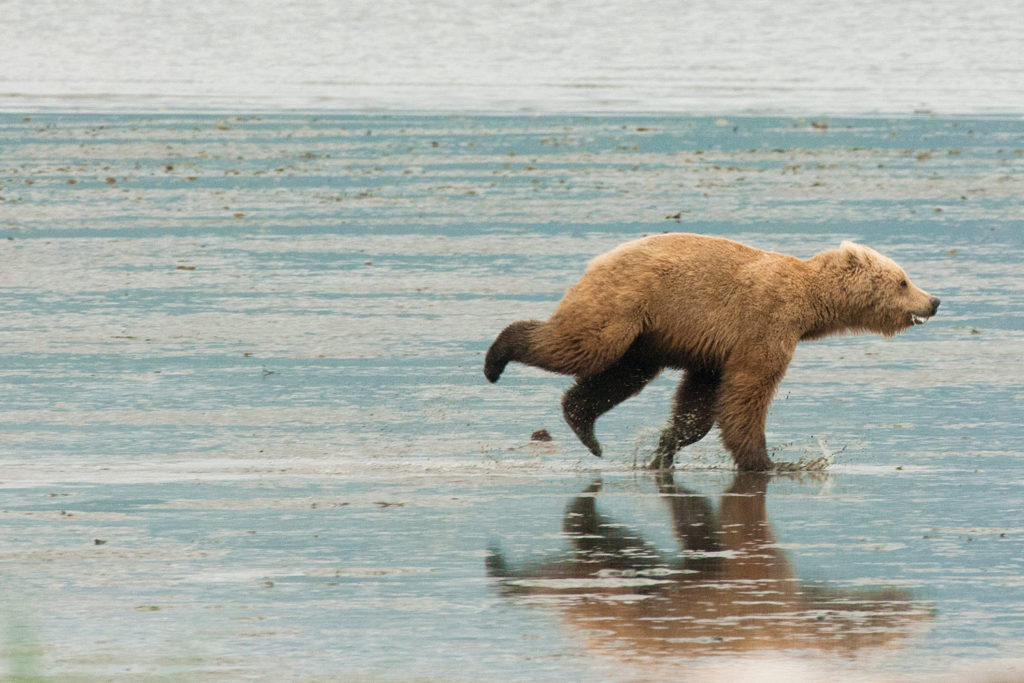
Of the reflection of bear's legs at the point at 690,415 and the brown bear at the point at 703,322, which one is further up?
the brown bear at the point at 703,322

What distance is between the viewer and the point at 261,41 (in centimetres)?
4822

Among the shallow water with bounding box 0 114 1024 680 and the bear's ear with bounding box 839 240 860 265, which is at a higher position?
the bear's ear with bounding box 839 240 860 265

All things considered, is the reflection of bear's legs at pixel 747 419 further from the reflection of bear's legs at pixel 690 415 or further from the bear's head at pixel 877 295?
the bear's head at pixel 877 295

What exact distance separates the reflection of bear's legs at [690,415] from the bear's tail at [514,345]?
720 millimetres

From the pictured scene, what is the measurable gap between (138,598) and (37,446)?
2828 mm

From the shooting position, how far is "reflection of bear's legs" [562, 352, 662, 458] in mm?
9594

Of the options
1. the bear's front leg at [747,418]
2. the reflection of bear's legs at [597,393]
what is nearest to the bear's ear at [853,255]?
the bear's front leg at [747,418]

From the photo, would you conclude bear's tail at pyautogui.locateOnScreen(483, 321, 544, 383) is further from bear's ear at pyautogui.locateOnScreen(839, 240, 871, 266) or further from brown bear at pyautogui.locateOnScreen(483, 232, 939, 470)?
bear's ear at pyautogui.locateOnScreen(839, 240, 871, 266)

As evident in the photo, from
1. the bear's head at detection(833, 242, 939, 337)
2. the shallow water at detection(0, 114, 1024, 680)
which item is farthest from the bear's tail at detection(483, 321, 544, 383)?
the bear's head at detection(833, 242, 939, 337)

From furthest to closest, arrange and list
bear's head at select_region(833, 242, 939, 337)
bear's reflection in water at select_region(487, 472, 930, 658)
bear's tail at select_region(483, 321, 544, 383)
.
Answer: bear's head at select_region(833, 242, 939, 337), bear's tail at select_region(483, 321, 544, 383), bear's reflection in water at select_region(487, 472, 930, 658)

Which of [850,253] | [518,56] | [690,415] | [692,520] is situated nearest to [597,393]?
[690,415]

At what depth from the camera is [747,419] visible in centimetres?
914

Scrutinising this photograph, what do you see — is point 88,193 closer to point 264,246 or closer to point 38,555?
point 264,246

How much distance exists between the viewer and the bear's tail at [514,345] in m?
9.41
